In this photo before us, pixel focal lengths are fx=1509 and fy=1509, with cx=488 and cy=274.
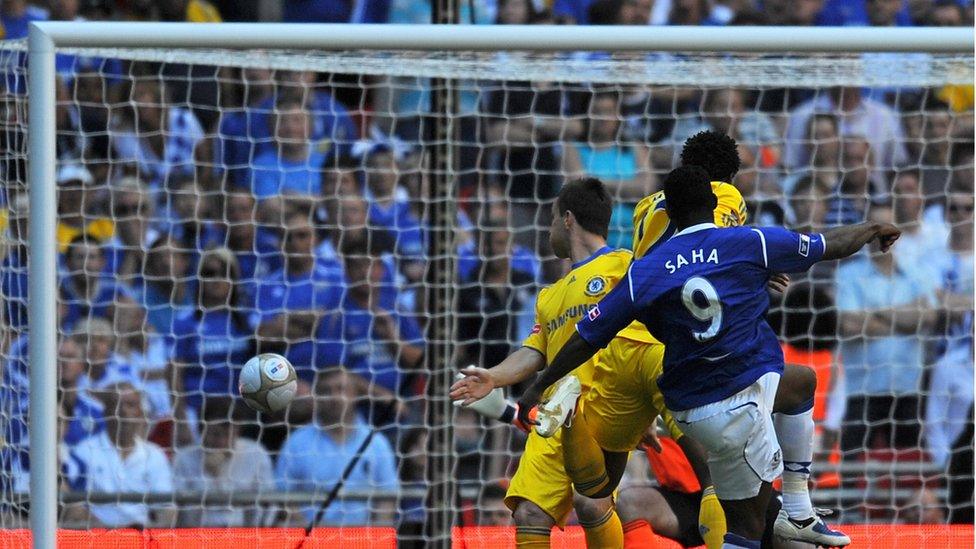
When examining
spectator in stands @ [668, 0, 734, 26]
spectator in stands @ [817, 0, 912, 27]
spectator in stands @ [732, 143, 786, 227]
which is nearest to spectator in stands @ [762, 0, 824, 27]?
spectator in stands @ [817, 0, 912, 27]

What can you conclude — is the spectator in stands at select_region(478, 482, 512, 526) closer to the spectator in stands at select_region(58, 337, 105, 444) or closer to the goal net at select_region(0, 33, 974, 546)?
the goal net at select_region(0, 33, 974, 546)

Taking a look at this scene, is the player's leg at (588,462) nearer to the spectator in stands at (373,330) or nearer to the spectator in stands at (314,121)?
the spectator in stands at (373,330)

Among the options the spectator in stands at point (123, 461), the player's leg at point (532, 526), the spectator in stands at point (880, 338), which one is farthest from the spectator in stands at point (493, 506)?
the player's leg at point (532, 526)

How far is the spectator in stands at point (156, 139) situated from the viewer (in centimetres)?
900

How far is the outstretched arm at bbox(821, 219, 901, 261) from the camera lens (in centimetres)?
505

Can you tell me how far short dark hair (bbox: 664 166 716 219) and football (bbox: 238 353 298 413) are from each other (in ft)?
6.21

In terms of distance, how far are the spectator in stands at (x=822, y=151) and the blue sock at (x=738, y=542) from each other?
4.34 metres

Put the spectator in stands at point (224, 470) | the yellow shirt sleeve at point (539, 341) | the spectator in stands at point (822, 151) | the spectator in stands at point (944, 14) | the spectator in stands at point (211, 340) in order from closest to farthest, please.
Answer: the yellow shirt sleeve at point (539, 341), the spectator in stands at point (224, 470), the spectator in stands at point (211, 340), the spectator in stands at point (822, 151), the spectator in stands at point (944, 14)

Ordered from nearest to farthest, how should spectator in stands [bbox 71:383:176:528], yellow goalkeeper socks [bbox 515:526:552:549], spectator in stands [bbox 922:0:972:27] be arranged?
yellow goalkeeper socks [bbox 515:526:552:549]
spectator in stands [bbox 71:383:176:528]
spectator in stands [bbox 922:0:972:27]

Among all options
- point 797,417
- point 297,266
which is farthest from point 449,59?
point 797,417

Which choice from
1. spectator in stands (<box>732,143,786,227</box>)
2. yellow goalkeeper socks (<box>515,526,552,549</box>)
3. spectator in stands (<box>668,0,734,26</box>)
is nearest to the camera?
yellow goalkeeper socks (<box>515,526,552,549</box>)

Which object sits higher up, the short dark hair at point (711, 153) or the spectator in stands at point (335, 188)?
the short dark hair at point (711, 153)

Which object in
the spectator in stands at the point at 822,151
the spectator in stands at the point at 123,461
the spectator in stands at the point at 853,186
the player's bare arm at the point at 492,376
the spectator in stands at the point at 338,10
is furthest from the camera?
the spectator in stands at the point at 338,10

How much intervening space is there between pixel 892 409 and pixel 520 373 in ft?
12.9
